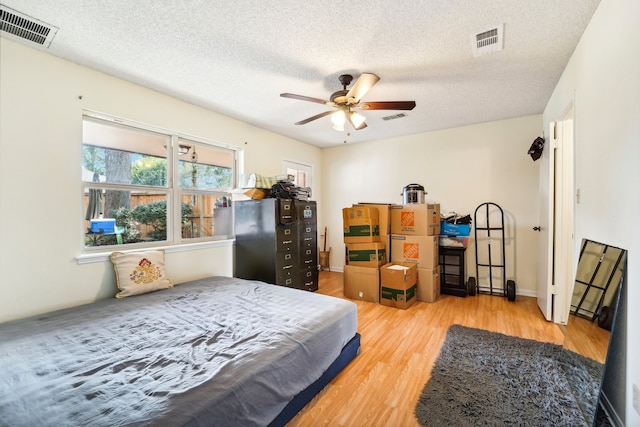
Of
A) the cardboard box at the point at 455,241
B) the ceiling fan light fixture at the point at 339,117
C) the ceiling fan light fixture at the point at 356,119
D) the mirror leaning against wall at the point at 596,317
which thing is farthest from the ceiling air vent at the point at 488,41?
the cardboard box at the point at 455,241

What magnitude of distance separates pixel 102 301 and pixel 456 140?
15.9 feet

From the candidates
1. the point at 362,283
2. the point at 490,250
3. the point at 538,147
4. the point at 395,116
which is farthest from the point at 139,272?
the point at 538,147

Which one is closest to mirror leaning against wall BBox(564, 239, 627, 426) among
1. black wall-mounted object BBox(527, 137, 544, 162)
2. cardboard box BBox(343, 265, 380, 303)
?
black wall-mounted object BBox(527, 137, 544, 162)

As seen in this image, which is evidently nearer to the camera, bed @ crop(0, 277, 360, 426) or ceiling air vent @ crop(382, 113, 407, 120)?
bed @ crop(0, 277, 360, 426)

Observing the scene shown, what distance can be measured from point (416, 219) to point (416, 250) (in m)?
0.42

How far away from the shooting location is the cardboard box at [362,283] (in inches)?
A: 141

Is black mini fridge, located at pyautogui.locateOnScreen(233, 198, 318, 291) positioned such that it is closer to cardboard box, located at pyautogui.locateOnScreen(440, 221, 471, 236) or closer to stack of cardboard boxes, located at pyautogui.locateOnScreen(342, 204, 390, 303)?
stack of cardboard boxes, located at pyautogui.locateOnScreen(342, 204, 390, 303)

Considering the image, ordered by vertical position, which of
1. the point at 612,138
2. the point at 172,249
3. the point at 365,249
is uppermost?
the point at 612,138

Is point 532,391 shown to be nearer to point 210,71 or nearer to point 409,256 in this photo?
point 409,256

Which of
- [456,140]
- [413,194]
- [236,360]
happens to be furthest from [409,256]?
[236,360]

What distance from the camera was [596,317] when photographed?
1.53 meters

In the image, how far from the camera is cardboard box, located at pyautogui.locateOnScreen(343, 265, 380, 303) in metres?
3.57

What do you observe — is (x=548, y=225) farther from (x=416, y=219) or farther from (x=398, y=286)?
(x=398, y=286)

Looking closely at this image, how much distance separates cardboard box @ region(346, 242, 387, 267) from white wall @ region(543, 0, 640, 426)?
2006 millimetres
